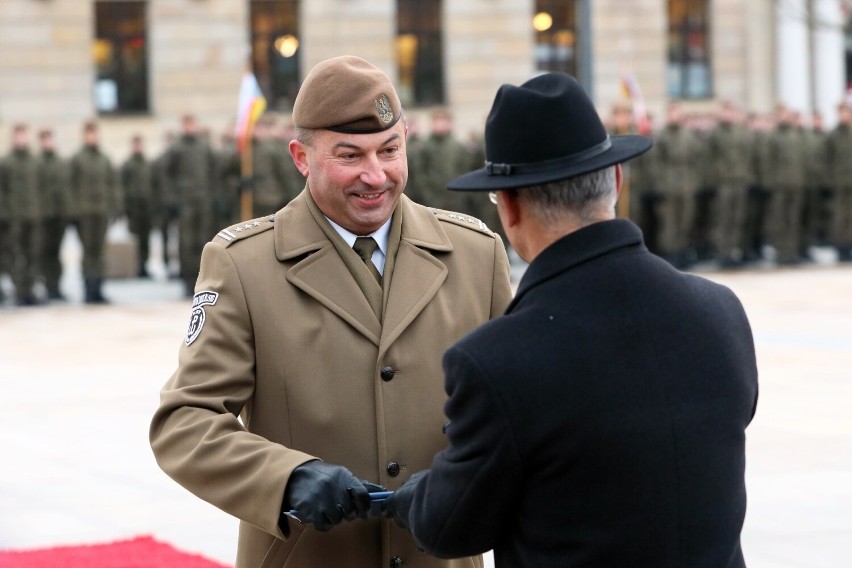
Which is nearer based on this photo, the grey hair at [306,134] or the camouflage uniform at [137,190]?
the grey hair at [306,134]

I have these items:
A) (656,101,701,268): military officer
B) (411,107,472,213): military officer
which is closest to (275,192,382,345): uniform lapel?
(411,107,472,213): military officer

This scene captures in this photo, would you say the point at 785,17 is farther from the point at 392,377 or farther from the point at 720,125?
the point at 392,377

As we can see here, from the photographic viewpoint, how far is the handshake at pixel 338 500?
104 inches

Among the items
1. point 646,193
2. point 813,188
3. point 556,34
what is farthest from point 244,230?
point 556,34

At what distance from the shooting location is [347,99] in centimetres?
301

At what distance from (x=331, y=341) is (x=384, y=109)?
47 centimetres

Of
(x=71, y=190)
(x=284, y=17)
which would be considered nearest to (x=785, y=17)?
(x=284, y=17)

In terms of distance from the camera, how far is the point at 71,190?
18.1m

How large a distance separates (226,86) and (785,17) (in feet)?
39.6

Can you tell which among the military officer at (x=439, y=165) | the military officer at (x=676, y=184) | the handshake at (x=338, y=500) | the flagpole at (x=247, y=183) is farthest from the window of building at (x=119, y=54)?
the handshake at (x=338, y=500)

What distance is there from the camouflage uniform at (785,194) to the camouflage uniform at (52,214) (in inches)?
370

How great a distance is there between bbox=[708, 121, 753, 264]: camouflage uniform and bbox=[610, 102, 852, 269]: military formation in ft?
0.04

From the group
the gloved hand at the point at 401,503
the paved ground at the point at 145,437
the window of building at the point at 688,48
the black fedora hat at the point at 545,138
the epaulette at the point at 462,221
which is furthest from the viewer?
the window of building at the point at 688,48

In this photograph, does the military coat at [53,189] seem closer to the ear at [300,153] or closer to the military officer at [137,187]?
the military officer at [137,187]
